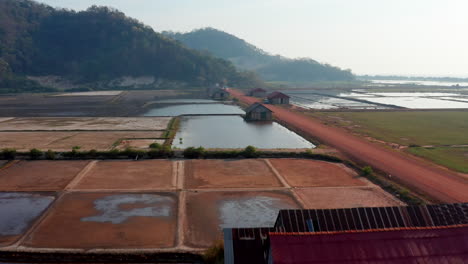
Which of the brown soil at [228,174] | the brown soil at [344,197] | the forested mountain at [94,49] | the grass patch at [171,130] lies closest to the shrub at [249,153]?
the brown soil at [228,174]

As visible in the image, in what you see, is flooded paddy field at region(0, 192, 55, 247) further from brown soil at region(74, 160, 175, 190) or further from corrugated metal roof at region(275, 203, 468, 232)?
corrugated metal roof at region(275, 203, 468, 232)

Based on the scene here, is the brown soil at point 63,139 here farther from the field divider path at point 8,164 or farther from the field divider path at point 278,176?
the field divider path at point 278,176

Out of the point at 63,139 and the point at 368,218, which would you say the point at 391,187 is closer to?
the point at 368,218

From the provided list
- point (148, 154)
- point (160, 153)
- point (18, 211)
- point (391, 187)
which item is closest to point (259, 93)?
point (160, 153)

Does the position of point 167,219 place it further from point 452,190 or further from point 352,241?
point 452,190

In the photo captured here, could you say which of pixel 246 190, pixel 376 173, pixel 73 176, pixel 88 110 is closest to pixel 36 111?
pixel 88 110

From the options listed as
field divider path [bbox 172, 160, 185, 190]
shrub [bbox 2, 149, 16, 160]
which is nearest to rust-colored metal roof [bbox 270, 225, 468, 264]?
field divider path [bbox 172, 160, 185, 190]

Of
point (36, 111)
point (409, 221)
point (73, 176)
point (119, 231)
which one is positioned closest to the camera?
point (409, 221)
